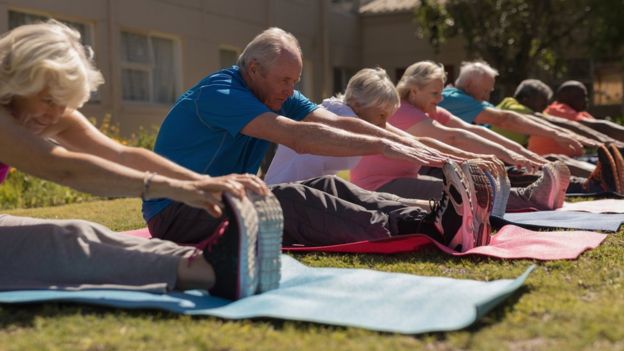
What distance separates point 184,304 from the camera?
3.01 m

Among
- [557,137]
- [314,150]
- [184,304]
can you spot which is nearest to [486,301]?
[184,304]

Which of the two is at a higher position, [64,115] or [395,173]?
[64,115]

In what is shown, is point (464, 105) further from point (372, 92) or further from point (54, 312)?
point (54, 312)

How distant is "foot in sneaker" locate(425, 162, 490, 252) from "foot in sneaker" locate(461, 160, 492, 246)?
0.03m

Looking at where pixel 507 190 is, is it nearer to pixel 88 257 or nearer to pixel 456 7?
pixel 88 257

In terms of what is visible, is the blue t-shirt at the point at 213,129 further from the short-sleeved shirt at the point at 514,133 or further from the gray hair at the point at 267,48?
the short-sleeved shirt at the point at 514,133

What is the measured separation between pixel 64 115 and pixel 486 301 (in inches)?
75.7

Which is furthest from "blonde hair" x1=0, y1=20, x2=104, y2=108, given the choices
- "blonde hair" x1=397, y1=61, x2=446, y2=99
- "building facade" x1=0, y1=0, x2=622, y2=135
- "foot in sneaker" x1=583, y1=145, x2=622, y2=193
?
"building facade" x1=0, y1=0, x2=622, y2=135

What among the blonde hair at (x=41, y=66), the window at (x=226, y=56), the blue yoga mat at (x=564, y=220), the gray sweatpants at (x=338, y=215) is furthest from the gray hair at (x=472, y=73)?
the window at (x=226, y=56)

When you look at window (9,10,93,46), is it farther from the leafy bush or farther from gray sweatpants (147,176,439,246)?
gray sweatpants (147,176,439,246)

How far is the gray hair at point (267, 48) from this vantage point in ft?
13.3

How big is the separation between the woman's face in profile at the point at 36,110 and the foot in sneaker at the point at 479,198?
224 cm

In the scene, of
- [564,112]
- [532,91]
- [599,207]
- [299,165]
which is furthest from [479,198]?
[564,112]

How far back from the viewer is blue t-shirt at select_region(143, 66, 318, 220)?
12.9 ft
